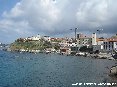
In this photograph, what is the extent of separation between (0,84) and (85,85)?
1703 centimetres

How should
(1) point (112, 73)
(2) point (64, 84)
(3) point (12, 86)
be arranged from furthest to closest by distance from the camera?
(1) point (112, 73)
(2) point (64, 84)
(3) point (12, 86)

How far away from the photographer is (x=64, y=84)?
63406 mm

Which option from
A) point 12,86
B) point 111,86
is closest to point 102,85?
point 111,86

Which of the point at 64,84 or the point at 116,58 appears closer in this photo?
the point at 64,84

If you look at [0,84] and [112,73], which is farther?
[112,73]

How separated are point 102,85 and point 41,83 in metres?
12.7

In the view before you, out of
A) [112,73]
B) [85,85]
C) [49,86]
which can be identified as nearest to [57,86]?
[49,86]

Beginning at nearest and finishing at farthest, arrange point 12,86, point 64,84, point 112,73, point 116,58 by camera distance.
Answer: point 12,86, point 64,84, point 112,73, point 116,58

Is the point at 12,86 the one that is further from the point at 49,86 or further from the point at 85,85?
the point at 85,85

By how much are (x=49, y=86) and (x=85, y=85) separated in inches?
283

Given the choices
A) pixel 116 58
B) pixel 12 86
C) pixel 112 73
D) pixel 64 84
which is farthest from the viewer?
pixel 116 58

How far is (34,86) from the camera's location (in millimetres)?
60375

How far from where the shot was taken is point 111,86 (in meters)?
60.2

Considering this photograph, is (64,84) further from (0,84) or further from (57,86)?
(0,84)
